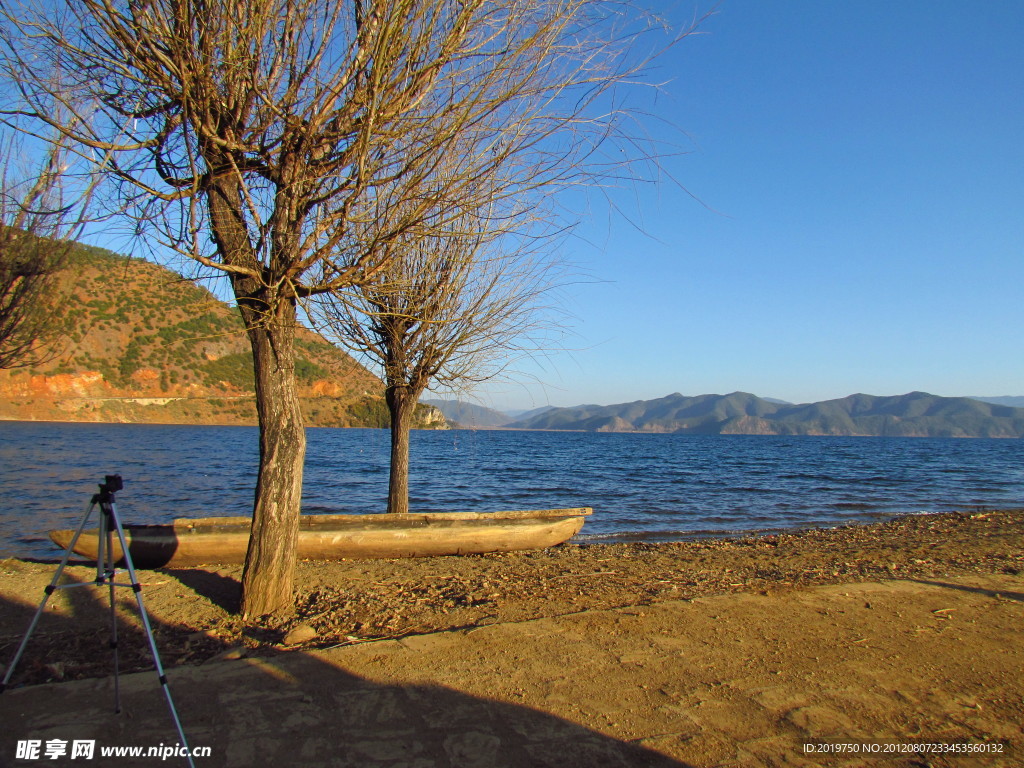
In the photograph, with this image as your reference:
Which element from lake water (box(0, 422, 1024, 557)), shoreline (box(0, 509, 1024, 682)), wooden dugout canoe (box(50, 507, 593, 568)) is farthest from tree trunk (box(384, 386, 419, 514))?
shoreline (box(0, 509, 1024, 682))

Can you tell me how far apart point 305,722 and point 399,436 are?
628 centimetres

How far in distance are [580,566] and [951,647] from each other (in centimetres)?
423

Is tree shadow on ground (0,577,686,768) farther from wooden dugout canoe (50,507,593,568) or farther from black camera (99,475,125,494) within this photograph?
wooden dugout canoe (50,507,593,568)

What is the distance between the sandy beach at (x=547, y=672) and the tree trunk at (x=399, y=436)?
8.66ft

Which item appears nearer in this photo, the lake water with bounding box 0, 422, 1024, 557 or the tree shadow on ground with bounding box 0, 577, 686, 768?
the tree shadow on ground with bounding box 0, 577, 686, 768

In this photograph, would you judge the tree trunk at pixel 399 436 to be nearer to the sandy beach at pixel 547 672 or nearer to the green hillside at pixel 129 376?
the sandy beach at pixel 547 672

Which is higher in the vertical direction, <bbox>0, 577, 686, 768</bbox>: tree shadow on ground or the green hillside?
the green hillside

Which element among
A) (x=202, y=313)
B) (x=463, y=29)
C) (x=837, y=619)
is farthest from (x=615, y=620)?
(x=463, y=29)

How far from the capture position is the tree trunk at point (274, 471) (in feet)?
16.9

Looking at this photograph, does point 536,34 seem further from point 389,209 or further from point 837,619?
point 837,619

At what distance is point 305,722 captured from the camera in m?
3.36

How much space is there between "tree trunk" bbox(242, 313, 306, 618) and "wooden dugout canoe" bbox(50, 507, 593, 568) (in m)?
2.87

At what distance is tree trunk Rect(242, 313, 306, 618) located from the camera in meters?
5.15

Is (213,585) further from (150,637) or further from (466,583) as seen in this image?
(150,637)
